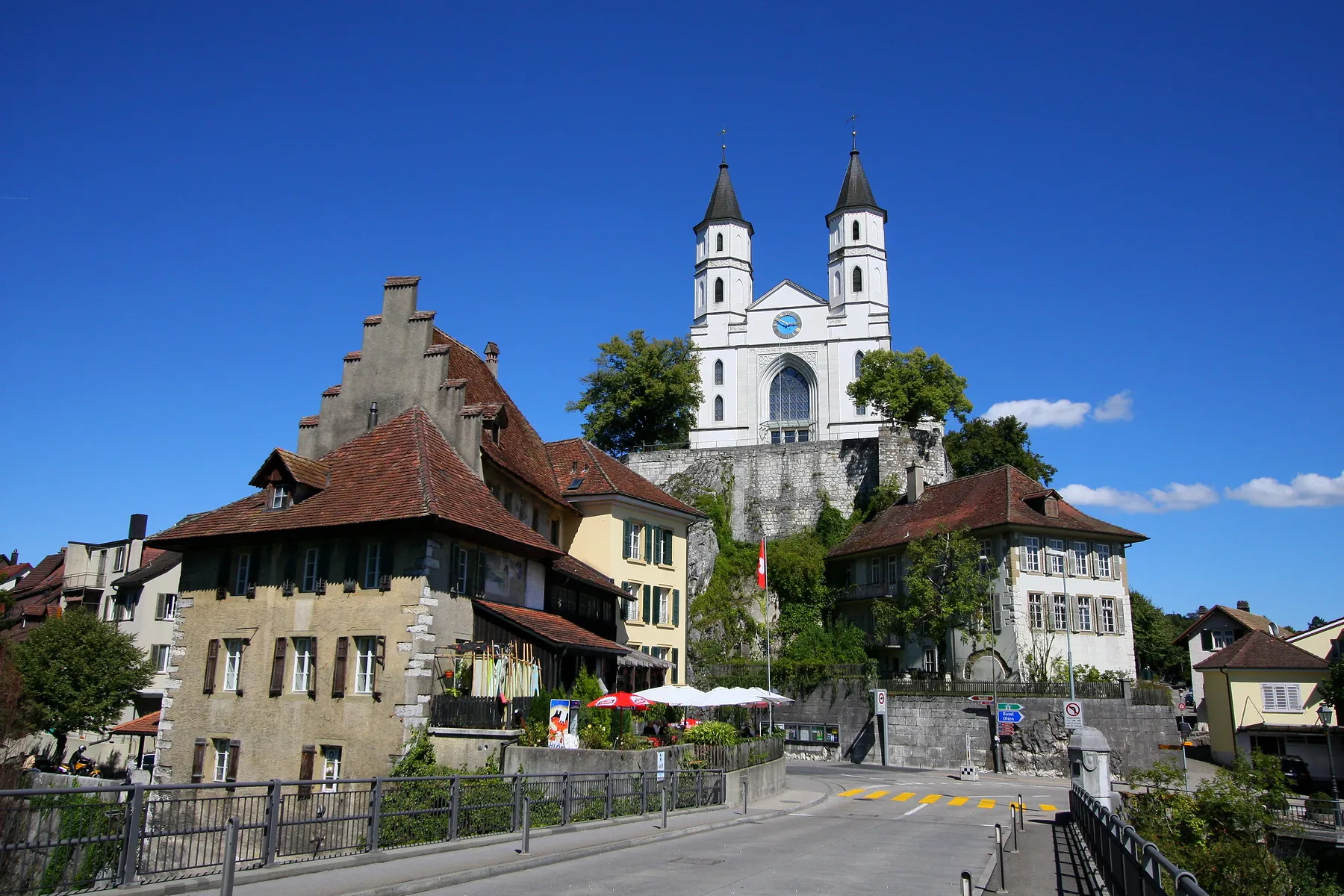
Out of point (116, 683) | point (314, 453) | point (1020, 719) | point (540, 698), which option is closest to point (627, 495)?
point (314, 453)

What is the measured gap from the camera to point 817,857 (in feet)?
53.9

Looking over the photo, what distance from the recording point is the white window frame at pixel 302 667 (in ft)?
83.6

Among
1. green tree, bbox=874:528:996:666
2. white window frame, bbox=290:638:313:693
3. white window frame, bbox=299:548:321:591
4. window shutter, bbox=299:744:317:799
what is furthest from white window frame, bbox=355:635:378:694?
green tree, bbox=874:528:996:666

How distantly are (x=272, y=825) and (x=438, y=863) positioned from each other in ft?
7.50

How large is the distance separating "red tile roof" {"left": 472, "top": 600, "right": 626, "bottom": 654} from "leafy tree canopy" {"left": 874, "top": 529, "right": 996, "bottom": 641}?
1915 centimetres

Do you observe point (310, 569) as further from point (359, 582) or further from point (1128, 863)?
point (1128, 863)

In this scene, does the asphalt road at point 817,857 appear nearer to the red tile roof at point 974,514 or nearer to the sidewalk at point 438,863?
the sidewalk at point 438,863

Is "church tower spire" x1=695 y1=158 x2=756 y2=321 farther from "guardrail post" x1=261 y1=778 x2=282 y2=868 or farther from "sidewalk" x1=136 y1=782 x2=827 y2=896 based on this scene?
"guardrail post" x1=261 y1=778 x2=282 y2=868

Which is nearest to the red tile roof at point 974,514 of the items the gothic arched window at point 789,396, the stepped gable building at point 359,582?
the stepped gable building at point 359,582

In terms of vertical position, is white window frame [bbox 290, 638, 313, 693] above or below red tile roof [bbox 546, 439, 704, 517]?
below

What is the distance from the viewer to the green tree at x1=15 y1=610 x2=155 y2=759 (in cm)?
3603

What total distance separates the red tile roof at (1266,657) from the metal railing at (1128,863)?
133 ft

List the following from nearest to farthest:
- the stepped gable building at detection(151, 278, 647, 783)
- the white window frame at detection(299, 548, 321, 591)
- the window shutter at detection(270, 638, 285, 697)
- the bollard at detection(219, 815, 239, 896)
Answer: the bollard at detection(219, 815, 239, 896) → the stepped gable building at detection(151, 278, 647, 783) → the window shutter at detection(270, 638, 285, 697) → the white window frame at detection(299, 548, 321, 591)

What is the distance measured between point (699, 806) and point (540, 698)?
14.4ft
